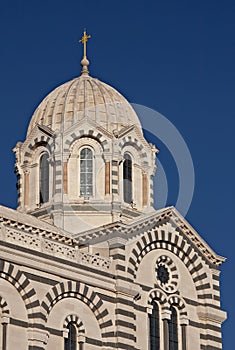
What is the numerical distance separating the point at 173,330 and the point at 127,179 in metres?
8.57

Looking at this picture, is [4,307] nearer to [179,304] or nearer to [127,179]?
[179,304]

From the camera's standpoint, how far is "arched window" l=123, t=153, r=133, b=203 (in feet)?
210

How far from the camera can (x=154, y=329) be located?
59.2 meters

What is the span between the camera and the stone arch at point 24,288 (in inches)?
2072

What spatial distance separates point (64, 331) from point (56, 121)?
1427 centimetres

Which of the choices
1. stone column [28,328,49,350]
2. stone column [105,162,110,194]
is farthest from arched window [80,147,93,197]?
stone column [28,328,49,350]

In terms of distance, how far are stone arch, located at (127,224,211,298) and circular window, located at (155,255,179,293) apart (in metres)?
0.64

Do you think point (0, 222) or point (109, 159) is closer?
point (0, 222)

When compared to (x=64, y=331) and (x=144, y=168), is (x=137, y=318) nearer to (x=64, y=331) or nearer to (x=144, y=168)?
(x=64, y=331)

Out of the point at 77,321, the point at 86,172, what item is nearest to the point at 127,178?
the point at 86,172

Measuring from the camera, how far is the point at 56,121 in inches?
2557

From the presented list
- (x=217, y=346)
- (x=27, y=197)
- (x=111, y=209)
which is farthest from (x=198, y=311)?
(x=27, y=197)

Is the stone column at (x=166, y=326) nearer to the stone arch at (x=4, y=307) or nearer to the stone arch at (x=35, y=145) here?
the stone arch at (x=4, y=307)

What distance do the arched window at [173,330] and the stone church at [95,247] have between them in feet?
0.18
